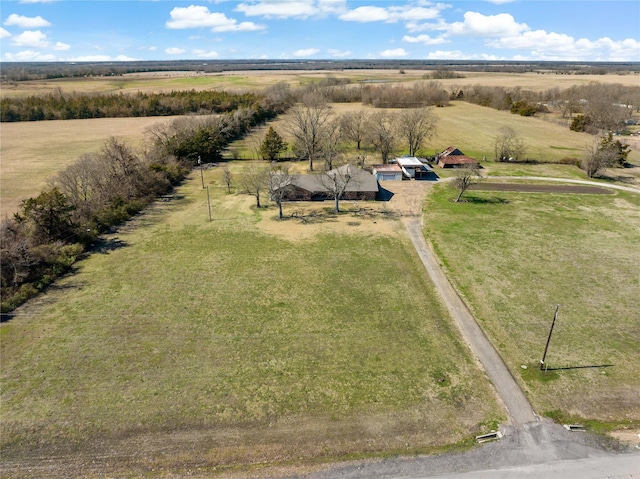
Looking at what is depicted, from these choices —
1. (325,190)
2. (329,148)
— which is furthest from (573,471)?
(329,148)

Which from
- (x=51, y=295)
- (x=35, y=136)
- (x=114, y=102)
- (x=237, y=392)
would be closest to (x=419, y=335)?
(x=237, y=392)

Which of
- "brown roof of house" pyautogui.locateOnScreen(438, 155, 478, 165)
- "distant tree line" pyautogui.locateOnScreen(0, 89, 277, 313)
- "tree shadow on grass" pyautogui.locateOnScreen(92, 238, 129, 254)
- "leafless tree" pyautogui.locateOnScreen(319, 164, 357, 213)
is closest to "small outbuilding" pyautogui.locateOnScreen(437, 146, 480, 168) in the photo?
"brown roof of house" pyautogui.locateOnScreen(438, 155, 478, 165)

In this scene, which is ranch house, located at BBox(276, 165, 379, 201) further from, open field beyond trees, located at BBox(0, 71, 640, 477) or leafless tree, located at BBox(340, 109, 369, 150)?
leafless tree, located at BBox(340, 109, 369, 150)

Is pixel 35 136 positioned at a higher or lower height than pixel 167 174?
higher

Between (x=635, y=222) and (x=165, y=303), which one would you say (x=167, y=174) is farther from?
(x=635, y=222)

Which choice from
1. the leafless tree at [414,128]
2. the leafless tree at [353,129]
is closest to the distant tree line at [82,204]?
the leafless tree at [353,129]
